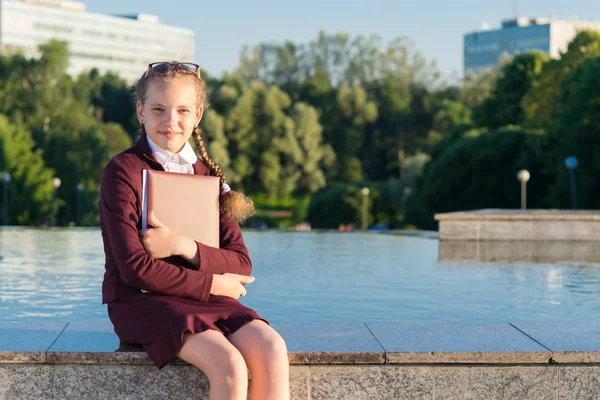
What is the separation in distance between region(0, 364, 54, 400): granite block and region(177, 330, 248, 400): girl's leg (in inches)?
24.5

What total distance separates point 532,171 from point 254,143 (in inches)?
1031

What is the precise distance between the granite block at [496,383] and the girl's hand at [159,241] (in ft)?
3.67

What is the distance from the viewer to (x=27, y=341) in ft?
12.1

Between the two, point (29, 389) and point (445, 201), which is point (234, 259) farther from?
point (445, 201)

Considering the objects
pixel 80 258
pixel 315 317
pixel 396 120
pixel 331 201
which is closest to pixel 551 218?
pixel 80 258

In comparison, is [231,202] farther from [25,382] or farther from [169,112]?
[25,382]

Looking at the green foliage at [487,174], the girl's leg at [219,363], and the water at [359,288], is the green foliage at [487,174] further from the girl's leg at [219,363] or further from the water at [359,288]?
the girl's leg at [219,363]

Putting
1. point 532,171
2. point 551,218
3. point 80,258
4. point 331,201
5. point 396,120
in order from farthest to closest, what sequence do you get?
point 396,120 → point 331,201 → point 532,171 → point 551,218 → point 80,258

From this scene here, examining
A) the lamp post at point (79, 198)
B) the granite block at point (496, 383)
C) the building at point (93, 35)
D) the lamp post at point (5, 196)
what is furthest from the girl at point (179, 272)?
the building at point (93, 35)

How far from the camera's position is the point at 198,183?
374 cm

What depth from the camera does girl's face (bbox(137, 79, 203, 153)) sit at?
3703 millimetres

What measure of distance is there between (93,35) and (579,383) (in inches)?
5493

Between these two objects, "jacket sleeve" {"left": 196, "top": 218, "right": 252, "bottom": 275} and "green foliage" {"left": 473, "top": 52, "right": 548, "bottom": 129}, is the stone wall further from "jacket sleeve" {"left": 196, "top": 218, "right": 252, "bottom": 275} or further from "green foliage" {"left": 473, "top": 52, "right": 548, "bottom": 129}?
"green foliage" {"left": 473, "top": 52, "right": 548, "bottom": 129}

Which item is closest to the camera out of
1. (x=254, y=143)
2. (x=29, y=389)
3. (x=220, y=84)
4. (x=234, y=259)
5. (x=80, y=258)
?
(x=29, y=389)
